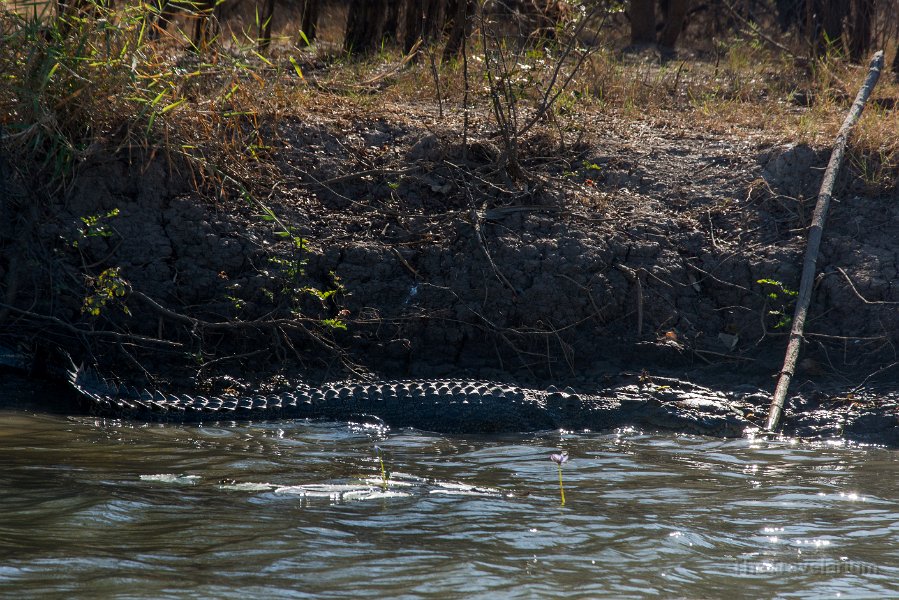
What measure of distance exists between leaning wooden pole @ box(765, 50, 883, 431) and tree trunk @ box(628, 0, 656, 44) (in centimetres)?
347

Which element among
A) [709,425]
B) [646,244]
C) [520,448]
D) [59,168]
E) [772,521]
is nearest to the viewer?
[772,521]

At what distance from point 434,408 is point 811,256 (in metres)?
2.26

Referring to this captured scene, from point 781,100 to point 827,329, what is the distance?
2639mm

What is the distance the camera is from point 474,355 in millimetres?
5320

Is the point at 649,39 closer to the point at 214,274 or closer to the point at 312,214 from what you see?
the point at 312,214

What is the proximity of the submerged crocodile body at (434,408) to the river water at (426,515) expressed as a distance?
5.8 inches

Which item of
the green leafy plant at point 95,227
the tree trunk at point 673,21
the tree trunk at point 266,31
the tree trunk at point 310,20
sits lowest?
the green leafy plant at point 95,227

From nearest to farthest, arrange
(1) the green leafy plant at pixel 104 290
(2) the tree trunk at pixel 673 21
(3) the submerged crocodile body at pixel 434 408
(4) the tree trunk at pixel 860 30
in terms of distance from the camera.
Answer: (3) the submerged crocodile body at pixel 434 408, (1) the green leafy plant at pixel 104 290, (4) the tree trunk at pixel 860 30, (2) the tree trunk at pixel 673 21

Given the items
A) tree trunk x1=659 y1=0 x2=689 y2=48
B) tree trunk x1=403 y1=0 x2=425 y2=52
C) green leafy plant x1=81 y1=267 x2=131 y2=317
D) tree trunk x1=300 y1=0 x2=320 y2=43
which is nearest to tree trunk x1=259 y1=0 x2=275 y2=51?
tree trunk x1=300 y1=0 x2=320 y2=43

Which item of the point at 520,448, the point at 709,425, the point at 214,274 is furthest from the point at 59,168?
the point at 709,425

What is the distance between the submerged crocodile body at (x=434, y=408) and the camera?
461 cm

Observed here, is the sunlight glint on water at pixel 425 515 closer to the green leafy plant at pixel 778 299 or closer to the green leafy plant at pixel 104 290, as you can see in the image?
the green leafy plant at pixel 104 290

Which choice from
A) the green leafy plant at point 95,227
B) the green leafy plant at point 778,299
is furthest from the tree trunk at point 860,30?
the green leafy plant at point 95,227

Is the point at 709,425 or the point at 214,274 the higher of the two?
the point at 214,274
